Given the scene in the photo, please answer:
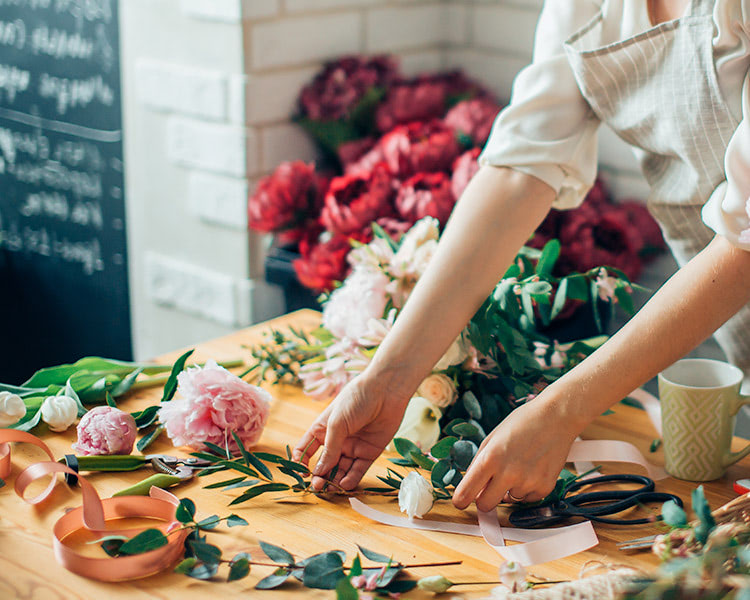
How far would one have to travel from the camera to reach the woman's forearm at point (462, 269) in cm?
96

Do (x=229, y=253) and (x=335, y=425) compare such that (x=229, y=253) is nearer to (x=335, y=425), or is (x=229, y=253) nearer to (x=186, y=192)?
(x=186, y=192)

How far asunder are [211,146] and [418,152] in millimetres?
584

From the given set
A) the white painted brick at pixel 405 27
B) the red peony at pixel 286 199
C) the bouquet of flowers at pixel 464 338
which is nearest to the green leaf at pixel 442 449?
the bouquet of flowers at pixel 464 338

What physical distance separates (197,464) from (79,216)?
154cm

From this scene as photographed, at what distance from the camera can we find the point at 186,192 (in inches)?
82.7

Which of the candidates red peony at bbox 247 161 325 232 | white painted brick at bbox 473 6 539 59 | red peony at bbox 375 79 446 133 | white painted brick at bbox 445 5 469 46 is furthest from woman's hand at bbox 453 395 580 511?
white painted brick at bbox 445 5 469 46

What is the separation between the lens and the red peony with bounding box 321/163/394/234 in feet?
5.16

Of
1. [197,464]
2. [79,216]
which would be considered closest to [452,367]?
[197,464]

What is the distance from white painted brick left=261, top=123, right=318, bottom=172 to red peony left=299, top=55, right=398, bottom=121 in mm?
55

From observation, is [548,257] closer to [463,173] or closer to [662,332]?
[662,332]

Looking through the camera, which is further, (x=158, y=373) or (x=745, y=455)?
(x=158, y=373)

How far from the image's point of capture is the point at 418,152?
1.65 m

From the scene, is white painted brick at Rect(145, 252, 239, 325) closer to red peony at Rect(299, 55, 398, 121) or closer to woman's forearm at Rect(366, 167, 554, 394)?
red peony at Rect(299, 55, 398, 121)

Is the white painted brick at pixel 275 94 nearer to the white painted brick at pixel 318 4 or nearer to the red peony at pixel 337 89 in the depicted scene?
the red peony at pixel 337 89
